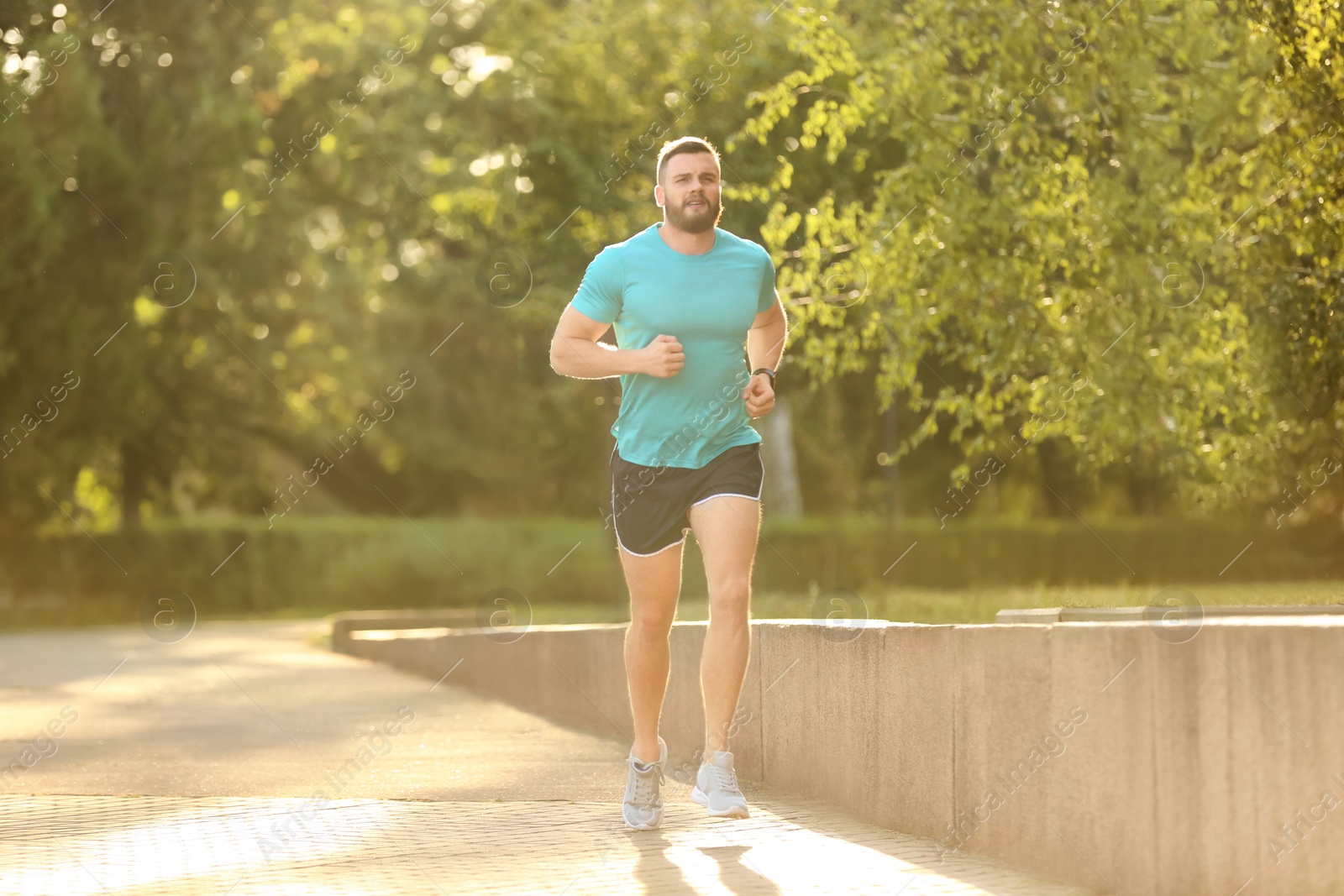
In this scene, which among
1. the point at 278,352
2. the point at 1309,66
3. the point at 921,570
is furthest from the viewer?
the point at 278,352

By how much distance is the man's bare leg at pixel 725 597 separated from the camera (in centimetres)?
587

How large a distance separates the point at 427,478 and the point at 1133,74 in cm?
3811

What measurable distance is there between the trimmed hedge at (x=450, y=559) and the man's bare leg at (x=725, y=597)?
23.5 m

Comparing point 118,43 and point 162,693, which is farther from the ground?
point 118,43

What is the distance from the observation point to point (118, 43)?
2864 centimetres

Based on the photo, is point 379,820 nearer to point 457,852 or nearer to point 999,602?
point 457,852

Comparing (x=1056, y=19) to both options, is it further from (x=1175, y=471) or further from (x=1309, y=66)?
(x=1175, y=471)

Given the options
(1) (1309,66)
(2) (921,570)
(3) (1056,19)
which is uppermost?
(3) (1056,19)

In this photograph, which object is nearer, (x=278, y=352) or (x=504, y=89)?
(x=504, y=89)

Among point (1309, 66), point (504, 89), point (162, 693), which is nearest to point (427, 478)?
point (504, 89)
